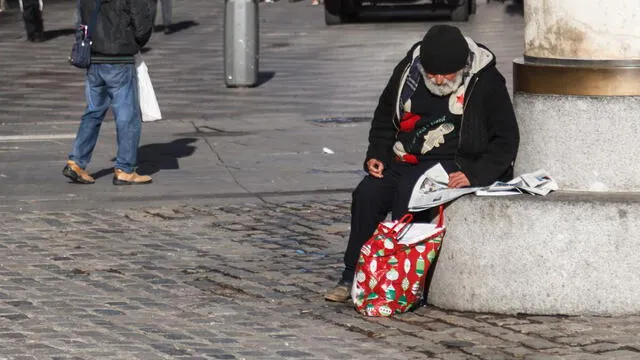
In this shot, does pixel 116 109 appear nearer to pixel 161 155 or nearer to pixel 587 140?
pixel 161 155

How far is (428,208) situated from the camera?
7.00 metres

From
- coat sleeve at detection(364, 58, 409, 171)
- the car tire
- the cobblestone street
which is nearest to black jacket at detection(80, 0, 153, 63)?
the cobblestone street

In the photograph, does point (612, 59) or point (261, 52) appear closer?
point (612, 59)

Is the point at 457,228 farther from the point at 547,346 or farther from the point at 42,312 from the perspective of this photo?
the point at 42,312

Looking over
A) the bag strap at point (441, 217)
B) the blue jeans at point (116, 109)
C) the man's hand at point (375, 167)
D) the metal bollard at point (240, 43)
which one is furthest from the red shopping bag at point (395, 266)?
the metal bollard at point (240, 43)

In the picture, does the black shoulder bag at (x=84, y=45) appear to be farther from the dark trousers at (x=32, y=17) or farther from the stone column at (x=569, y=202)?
the dark trousers at (x=32, y=17)

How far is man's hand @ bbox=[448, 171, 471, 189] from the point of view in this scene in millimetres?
6988

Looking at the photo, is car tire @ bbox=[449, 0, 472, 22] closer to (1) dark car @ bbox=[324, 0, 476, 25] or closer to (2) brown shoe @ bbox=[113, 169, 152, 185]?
(1) dark car @ bbox=[324, 0, 476, 25]

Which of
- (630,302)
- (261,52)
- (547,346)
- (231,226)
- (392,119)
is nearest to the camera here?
(547,346)

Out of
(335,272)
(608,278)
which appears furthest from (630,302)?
(335,272)

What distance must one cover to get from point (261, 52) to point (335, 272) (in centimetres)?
1367

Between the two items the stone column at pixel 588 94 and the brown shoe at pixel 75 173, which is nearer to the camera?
the stone column at pixel 588 94

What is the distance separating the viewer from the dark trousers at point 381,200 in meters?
Result: 7.11

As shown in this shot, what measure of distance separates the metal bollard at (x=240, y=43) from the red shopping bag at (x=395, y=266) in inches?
399
